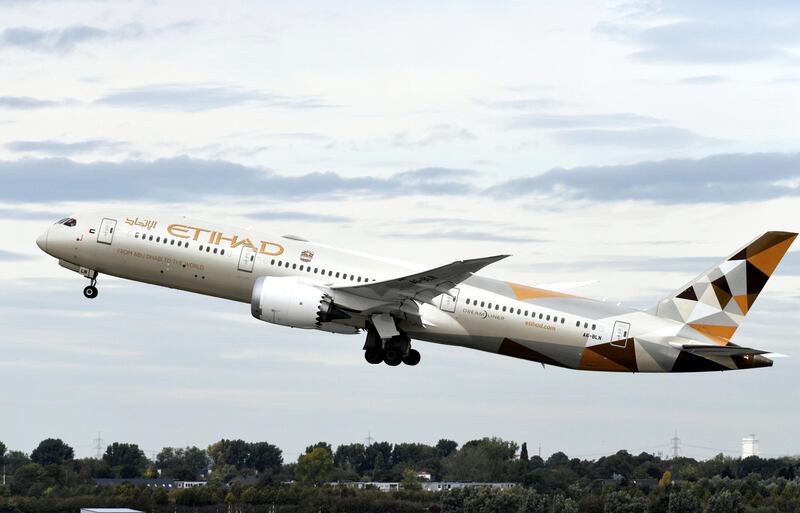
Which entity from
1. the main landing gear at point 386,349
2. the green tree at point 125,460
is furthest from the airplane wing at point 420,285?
the green tree at point 125,460

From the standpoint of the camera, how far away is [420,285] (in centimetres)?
5525

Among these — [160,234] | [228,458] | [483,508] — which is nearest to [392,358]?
[160,234]

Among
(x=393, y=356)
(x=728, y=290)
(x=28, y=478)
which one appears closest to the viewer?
(x=393, y=356)

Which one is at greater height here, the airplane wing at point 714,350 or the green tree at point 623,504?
the airplane wing at point 714,350

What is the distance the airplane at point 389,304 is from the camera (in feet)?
185

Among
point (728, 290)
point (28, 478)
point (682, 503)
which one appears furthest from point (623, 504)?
point (28, 478)

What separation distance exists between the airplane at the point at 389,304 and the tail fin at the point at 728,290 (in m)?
0.27

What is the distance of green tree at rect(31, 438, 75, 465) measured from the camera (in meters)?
142

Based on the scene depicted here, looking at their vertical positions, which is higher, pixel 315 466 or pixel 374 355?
pixel 374 355

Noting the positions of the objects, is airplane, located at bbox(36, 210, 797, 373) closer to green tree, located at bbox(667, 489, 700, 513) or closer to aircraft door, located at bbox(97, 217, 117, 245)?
aircraft door, located at bbox(97, 217, 117, 245)

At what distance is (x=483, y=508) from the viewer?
9588cm

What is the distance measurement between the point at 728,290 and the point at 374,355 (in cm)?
1528

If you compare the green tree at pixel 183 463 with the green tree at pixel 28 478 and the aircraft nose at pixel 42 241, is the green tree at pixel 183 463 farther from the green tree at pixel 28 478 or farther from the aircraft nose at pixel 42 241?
the aircraft nose at pixel 42 241

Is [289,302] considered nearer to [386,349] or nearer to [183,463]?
[386,349]
